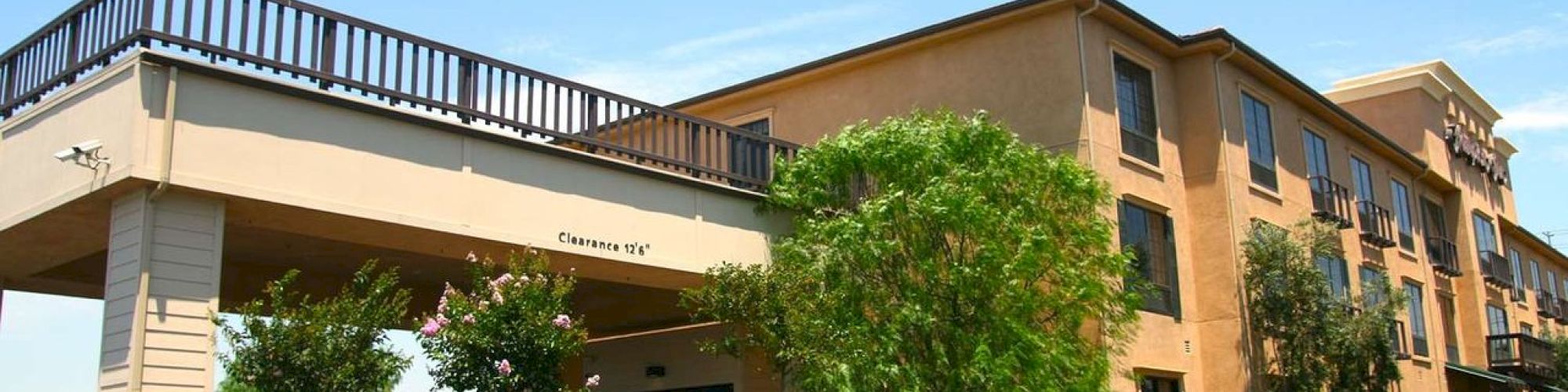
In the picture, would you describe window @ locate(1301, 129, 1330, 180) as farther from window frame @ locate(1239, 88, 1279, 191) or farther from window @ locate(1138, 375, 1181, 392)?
window @ locate(1138, 375, 1181, 392)

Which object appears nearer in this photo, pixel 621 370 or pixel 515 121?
pixel 515 121

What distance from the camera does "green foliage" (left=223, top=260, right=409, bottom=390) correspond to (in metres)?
11.8

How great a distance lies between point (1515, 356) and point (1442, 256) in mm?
3741

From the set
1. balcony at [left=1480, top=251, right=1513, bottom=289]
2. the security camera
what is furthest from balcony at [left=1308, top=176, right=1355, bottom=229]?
the security camera

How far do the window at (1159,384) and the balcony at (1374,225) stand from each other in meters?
8.89

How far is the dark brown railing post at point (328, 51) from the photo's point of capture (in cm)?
1375

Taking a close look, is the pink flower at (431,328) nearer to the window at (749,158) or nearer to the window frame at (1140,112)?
the window at (749,158)

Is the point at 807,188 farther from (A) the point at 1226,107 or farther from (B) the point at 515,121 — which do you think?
(A) the point at 1226,107

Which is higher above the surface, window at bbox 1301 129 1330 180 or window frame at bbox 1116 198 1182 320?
window at bbox 1301 129 1330 180

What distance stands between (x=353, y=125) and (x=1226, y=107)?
1615cm

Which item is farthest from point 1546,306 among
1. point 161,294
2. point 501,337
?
point 161,294

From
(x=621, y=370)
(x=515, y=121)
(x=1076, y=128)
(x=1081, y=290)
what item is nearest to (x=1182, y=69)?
(x=1076, y=128)

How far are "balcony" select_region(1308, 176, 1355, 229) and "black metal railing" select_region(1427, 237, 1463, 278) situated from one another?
719 cm

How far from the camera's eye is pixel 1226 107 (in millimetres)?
24781
